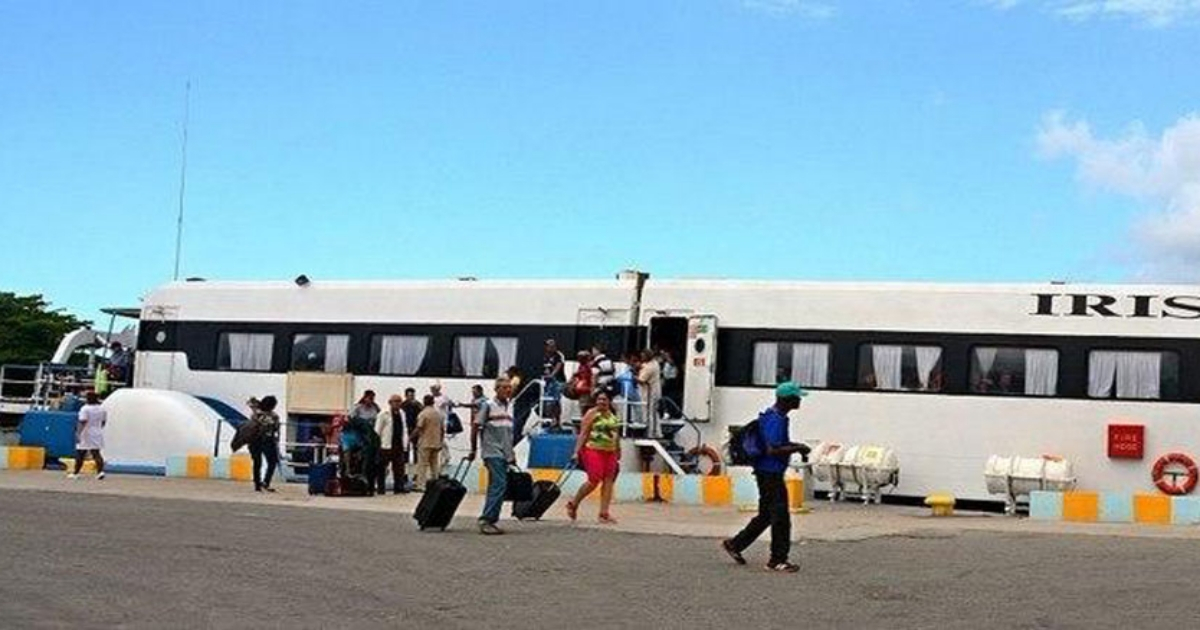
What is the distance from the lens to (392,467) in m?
23.7

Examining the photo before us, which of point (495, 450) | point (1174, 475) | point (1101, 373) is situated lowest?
point (495, 450)

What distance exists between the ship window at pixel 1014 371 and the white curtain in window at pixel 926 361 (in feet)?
1.72

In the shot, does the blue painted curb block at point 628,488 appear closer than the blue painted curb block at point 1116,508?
No

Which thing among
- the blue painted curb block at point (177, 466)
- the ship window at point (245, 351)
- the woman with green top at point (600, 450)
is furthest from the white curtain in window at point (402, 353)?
the woman with green top at point (600, 450)

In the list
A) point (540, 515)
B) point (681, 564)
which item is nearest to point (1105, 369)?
point (540, 515)

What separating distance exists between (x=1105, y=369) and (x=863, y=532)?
6.29 m

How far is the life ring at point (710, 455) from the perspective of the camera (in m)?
23.6

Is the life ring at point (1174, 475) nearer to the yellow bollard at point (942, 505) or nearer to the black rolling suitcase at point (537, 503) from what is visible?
the yellow bollard at point (942, 505)

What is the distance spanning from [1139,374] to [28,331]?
59.6m

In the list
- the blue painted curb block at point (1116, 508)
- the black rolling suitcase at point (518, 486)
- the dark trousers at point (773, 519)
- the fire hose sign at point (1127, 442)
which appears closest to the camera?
the dark trousers at point (773, 519)

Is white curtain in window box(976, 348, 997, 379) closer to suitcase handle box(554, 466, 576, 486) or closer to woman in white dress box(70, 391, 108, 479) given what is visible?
suitcase handle box(554, 466, 576, 486)

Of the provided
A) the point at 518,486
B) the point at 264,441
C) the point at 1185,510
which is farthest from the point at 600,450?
the point at 1185,510

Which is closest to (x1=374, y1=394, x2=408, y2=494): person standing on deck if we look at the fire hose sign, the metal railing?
the metal railing

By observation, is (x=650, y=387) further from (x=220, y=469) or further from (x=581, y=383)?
(x=220, y=469)
